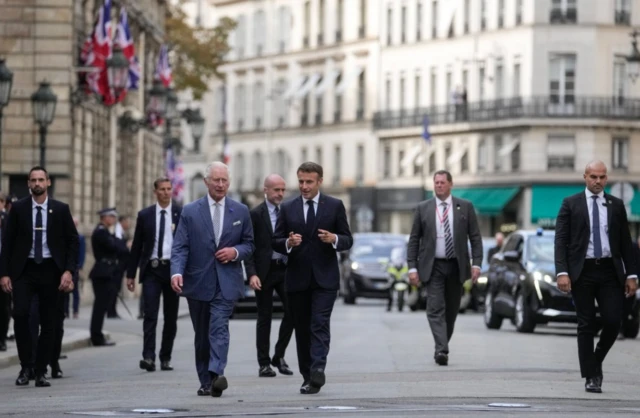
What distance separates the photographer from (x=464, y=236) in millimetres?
22609

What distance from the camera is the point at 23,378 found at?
1992 cm

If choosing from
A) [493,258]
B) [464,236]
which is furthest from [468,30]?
[464,236]

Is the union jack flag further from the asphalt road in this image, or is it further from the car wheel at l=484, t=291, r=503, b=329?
the asphalt road


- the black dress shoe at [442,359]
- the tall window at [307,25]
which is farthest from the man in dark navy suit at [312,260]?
the tall window at [307,25]

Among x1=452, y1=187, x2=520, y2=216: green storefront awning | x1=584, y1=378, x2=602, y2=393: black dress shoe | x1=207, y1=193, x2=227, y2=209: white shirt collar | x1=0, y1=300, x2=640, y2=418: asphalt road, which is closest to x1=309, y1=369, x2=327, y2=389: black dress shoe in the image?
x1=0, y1=300, x2=640, y2=418: asphalt road

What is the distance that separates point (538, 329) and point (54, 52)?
14.1 m

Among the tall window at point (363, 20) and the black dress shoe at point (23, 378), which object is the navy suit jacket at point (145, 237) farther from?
the tall window at point (363, 20)

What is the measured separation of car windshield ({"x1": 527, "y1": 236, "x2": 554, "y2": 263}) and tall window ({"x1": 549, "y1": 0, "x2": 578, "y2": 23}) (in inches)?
2331

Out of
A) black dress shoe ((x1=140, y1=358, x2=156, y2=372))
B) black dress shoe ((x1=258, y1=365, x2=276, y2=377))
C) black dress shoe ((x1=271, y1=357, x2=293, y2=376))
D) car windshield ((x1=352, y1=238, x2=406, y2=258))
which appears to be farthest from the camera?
car windshield ((x1=352, y1=238, x2=406, y2=258))

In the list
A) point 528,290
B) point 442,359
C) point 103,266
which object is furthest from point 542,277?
point 442,359

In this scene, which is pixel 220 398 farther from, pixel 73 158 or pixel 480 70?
pixel 480 70

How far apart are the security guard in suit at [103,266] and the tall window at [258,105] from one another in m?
81.8

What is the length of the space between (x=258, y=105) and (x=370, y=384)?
3747 inches

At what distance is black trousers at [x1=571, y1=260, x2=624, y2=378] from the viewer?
18312 mm
